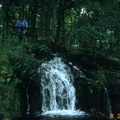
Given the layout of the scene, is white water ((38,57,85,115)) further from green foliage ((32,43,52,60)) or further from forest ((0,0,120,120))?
green foliage ((32,43,52,60))

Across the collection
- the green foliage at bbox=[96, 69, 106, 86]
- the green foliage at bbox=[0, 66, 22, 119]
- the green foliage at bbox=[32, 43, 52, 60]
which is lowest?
the green foliage at bbox=[0, 66, 22, 119]

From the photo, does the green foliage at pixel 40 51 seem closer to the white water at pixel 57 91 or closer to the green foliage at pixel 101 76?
the white water at pixel 57 91

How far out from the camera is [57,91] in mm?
11805

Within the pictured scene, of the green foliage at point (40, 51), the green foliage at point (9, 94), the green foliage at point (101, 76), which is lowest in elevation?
the green foliage at point (9, 94)

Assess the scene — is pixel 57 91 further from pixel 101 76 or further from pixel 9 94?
pixel 101 76

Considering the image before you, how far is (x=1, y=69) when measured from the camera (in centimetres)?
1110

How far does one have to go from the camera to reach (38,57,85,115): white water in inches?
441

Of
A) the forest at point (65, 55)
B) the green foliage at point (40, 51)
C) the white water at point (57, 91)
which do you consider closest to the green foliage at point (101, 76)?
the forest at point (65, 55)

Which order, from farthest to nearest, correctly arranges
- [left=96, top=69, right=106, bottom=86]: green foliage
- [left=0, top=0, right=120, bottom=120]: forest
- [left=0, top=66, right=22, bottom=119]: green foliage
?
[left=96, top=69, right=106, bottom=86]: green foliage
[left=0, top=0, right=120, bottom=120]: forest
[left=0, top=66, right=22, bottom=119]: green foliage

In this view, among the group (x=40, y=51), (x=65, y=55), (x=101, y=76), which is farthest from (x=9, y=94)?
(x=65, y=55)

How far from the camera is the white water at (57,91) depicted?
36.8 ft

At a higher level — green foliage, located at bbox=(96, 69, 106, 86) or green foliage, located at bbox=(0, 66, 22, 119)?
green foliage, located at bbox=(96, 69, 106, 86)

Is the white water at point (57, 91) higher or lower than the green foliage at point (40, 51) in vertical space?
lower

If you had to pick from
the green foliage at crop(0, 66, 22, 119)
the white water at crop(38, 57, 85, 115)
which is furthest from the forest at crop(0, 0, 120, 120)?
the white water at crop(38, 57, 85, 115)
